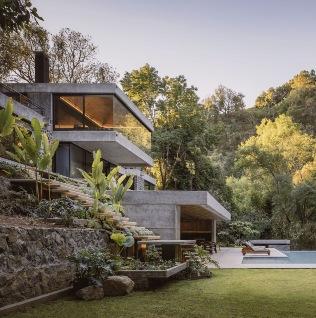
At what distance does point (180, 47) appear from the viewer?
104 feet

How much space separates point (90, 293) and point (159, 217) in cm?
1009

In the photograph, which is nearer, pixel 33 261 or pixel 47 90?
pixel 33 261

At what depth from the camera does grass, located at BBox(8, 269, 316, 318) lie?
25.7ft

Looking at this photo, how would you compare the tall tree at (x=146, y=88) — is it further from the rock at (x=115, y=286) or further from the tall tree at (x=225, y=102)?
the tall tree at (x=225, y=102)

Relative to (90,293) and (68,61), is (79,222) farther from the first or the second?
(68,61)

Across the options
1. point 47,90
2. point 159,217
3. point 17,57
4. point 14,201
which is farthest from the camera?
point 17,57

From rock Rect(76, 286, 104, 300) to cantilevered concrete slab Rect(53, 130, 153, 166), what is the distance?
44.9ft

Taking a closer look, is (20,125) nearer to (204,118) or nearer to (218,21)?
(218,21)

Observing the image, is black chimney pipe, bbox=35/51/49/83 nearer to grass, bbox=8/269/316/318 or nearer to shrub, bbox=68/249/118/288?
grass, bbox=8/269/316/318

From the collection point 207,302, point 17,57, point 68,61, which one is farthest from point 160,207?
point 68,61

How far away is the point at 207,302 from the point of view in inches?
355

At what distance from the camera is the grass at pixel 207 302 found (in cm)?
784

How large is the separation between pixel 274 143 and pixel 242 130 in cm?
2312

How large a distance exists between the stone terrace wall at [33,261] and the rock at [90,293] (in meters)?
0.57
